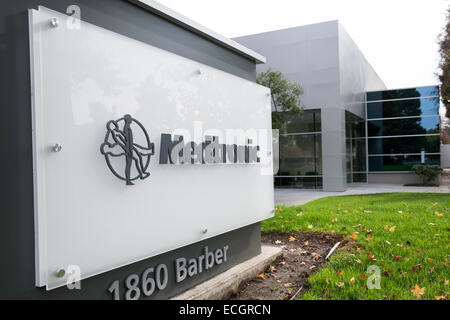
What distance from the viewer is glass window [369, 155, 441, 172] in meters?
18.6

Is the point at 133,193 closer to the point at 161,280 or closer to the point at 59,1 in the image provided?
the point at 161,280

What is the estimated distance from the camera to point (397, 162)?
19.3 metres

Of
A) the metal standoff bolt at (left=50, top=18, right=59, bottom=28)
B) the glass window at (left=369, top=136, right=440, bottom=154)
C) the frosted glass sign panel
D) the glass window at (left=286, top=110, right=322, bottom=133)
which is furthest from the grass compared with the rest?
the glass window at (left=369, top=136, right=440, bottom=154)

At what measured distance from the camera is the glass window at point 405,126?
1867cm

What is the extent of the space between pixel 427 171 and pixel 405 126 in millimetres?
2664

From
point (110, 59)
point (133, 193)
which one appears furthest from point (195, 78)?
point (133, 193)

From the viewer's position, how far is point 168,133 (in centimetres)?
329

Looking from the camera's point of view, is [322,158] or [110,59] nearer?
[110,59]

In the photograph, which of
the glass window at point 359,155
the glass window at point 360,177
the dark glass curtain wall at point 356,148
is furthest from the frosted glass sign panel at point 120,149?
the glass window at point 360,177

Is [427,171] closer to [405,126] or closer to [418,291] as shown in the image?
[405,126]

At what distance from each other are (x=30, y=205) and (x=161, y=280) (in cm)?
143

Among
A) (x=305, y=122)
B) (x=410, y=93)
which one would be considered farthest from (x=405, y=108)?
(x=305, y=122)

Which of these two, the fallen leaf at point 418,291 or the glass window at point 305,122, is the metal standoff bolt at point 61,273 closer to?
the fallen leaf at point 418,291

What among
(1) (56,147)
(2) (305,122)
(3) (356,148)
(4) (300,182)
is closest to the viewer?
(1) (56,147)
